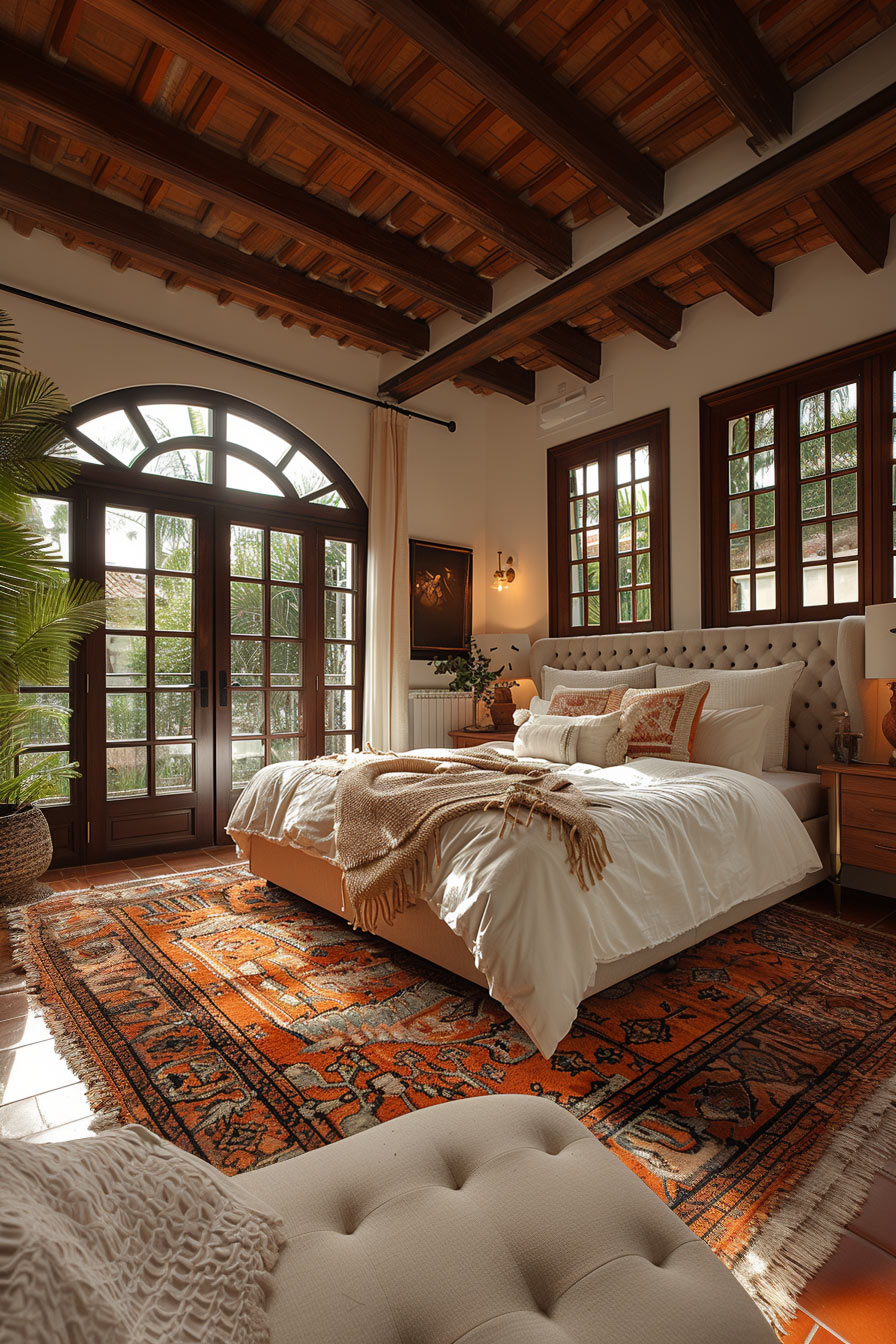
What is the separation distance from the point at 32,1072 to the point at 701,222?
3948mm

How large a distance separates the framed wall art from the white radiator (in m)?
0.32

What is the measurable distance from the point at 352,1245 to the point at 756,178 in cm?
Answer: 364

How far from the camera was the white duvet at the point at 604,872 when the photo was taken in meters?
1.83

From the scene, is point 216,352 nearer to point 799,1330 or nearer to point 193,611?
point 193,611

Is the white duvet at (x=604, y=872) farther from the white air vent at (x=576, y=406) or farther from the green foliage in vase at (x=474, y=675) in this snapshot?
the white air vent at (x=576, y=406)

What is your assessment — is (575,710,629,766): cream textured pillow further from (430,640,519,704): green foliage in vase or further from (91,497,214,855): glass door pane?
(91,497,214,855): glass door pane

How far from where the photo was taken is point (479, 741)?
15.9 feet

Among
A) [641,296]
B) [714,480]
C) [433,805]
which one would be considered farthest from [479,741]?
[641,296]

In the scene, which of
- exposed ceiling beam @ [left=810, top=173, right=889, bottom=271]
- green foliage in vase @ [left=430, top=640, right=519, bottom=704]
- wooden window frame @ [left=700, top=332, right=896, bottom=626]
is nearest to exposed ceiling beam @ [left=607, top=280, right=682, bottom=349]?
wooden window frame @ [left=700, top=332, right=896, bottom=626]

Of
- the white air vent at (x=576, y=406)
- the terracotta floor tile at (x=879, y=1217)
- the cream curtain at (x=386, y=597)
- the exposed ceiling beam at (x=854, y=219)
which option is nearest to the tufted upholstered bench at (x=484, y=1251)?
the terracotta floor tile at (x=879, y=1217)

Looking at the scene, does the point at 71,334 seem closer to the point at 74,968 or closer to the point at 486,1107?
the point at 74,968

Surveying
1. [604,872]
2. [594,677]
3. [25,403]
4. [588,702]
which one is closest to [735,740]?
[588,702]

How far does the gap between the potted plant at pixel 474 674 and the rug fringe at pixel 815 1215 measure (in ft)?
11.8

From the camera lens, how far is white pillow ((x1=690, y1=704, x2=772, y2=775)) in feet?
10.6
